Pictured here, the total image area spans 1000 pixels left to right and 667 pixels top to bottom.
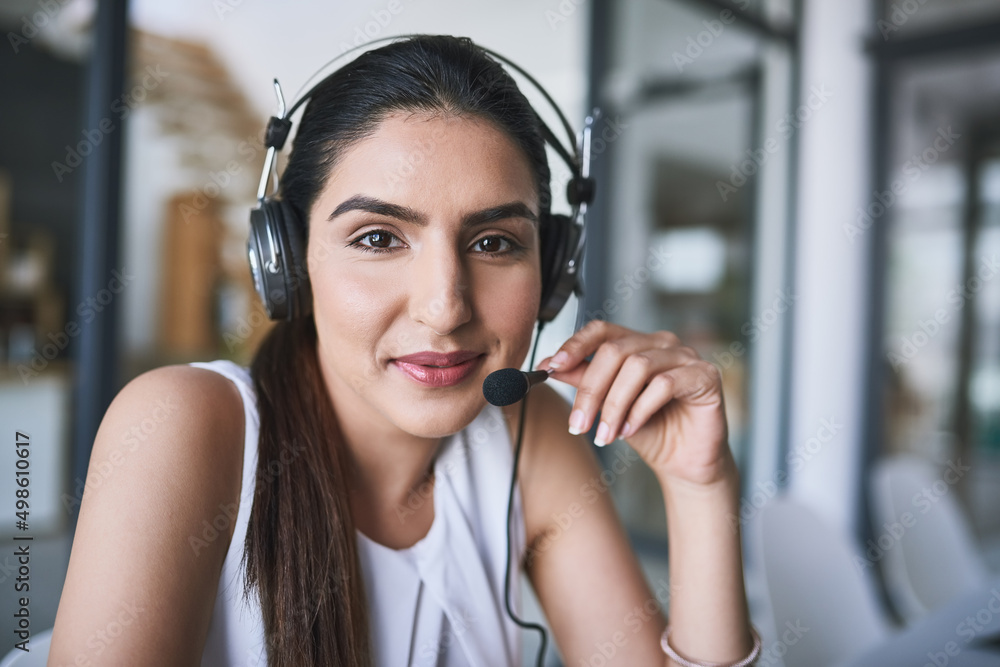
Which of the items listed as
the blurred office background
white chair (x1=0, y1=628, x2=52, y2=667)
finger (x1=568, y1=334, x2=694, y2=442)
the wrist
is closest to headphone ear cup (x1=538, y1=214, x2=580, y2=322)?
finger (x1=568, y1=334, x2=694, y2=442)

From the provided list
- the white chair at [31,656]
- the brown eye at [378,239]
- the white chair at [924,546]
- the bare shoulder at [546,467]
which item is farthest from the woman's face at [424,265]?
the white chair at [924,546]

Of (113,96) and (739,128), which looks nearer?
(113,96)

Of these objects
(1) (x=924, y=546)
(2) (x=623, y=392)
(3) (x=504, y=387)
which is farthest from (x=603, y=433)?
(1) (x=924, y=546)

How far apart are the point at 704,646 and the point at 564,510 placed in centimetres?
30

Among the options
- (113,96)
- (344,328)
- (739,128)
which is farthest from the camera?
(739,128)

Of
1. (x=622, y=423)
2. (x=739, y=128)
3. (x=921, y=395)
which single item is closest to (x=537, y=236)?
(x=622, y=423)

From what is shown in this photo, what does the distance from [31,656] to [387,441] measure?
0.51 metres

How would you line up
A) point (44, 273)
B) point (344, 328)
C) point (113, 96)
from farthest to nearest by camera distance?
point (44, 273)
point (113, 96)
point (344, 328)

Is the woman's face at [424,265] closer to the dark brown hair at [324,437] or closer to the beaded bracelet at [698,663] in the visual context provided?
the dark brown hair at [324,437]

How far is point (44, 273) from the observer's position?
4664mm

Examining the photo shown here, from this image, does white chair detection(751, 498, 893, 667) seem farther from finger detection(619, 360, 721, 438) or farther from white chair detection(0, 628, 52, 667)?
white chair detection(0, 628, 52, 667)

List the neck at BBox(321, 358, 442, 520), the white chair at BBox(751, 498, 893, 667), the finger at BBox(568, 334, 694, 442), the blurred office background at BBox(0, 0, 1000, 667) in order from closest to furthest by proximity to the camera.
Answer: the finger at BBox(568, 334, 694, 442)
the neck at BBox(321, 358, 442, 520)
the white chair at BBox(751, 498, 893, 667)
the blurred office background at BBox(0, 0, 1000, 667)

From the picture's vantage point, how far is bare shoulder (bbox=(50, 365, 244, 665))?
0.73m

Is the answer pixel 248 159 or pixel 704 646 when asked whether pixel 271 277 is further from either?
pixel 248 159
